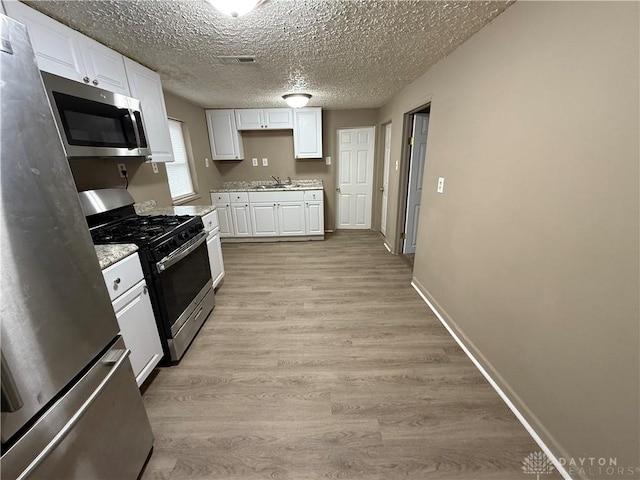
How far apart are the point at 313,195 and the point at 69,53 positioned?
3.07 meters

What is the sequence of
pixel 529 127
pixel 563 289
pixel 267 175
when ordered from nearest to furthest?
pixel 563 289 → pixel 529 127 → pixel 267 175

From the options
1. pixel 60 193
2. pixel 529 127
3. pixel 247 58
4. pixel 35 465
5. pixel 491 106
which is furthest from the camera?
→ pixel 247 58

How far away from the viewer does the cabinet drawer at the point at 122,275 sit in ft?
4.11

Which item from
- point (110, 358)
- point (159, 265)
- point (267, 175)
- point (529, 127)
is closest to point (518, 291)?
point (529, 127)

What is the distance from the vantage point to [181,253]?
71.3 inches

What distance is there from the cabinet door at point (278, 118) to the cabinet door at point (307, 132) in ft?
0.28

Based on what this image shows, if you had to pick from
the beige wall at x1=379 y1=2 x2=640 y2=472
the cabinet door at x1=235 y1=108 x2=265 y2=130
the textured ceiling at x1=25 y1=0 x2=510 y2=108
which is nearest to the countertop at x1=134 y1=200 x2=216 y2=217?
the textured ceiling at x1=25 y1=0 x2=510 y2=108

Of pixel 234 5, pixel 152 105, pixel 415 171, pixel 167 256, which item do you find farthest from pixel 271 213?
pixel 234 5

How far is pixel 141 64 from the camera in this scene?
2.09m

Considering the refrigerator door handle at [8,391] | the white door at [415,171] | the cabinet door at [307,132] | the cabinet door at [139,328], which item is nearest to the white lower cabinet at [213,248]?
the cabinet door at [139,328]

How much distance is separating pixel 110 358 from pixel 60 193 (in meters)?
0.65

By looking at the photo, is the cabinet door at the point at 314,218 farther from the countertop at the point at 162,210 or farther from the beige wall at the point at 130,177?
the beige wall at the point at 130,177

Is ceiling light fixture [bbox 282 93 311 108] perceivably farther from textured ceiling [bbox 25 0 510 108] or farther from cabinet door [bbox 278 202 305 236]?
cabinet door [bbox 278 202 305 236]

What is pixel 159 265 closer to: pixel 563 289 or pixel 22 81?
pixel 22 81
